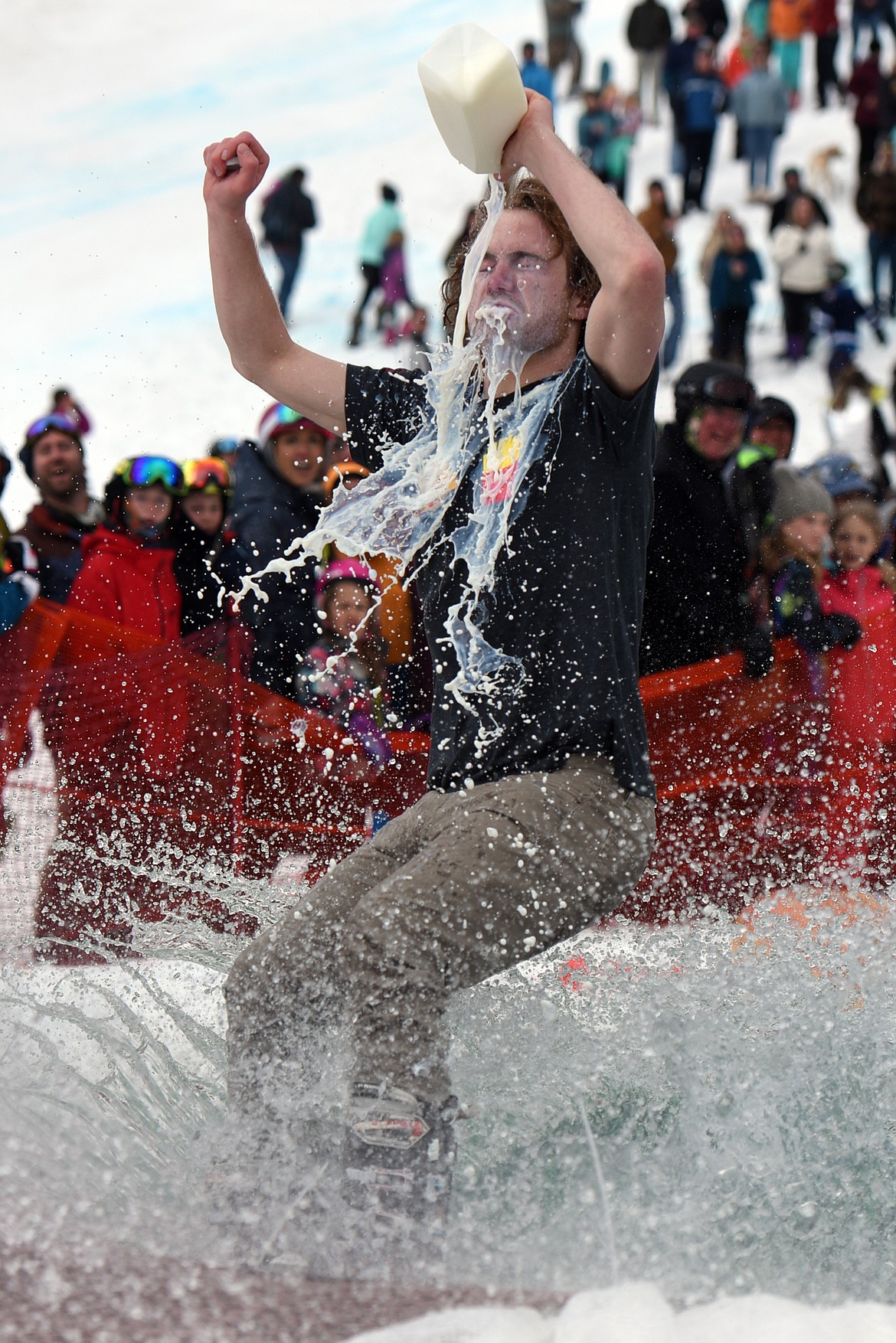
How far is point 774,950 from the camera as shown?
3.47m

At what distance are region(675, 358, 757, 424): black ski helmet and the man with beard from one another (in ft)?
6.54

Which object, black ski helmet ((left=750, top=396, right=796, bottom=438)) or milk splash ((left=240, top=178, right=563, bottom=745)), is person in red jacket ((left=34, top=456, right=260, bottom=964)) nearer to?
milk splash ((left=240, top=178, right=563, bottom=745))

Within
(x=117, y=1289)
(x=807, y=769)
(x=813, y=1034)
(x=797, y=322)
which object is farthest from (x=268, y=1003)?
(x=797, y=322)

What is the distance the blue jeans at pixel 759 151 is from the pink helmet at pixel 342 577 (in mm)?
12935

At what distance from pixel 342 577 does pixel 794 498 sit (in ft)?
5.06

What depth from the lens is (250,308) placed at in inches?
112

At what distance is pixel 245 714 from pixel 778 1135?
1.96m

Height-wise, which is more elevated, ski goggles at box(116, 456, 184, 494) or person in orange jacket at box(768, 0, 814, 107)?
person in orange jacket at box(768, 0, 814, 107)

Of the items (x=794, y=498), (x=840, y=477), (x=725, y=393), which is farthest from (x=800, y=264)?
(x=794, y=498)

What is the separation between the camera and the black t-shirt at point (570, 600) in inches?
95.9

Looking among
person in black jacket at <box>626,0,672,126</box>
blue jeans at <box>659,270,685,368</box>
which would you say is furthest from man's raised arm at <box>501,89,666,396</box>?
person in black jacket at <box>626,0,672,126</box>

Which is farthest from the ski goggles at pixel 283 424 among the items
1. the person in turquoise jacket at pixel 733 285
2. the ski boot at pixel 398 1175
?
the person in turquoise jacket at pixel 733 285

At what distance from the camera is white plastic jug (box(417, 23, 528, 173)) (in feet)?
7.78

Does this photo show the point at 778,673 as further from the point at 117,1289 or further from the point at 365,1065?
the point at 117,1289
